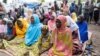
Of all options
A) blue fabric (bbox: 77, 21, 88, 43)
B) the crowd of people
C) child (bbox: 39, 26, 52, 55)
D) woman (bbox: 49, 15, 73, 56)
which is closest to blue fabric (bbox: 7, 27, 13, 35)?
the crowd of people

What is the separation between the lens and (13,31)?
33.7 feet

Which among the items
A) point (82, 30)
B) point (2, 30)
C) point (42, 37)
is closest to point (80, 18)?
point (82, 30)

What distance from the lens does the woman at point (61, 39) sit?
6.33m

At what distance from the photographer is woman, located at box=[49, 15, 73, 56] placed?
633 cm

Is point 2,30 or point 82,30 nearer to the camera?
point 82,30

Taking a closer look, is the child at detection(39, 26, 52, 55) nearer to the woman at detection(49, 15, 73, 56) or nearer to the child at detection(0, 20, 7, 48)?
the woman at detection(49, 15, 73, 56)

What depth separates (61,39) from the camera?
21.1ft

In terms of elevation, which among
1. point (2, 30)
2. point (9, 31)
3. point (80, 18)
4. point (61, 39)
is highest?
point (61, 39)

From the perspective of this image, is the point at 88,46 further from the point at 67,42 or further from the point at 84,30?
the point at 67,42

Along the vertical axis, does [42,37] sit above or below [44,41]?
above

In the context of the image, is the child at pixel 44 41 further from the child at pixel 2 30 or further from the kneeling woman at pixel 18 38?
the child at pixel 2 30

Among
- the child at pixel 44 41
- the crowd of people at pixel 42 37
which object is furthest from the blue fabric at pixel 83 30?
the child at pixel 44 41

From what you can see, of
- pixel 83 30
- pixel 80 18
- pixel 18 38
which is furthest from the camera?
pixel 83 30

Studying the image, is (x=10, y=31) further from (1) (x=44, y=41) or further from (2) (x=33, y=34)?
(1) (x=44, y=41)
